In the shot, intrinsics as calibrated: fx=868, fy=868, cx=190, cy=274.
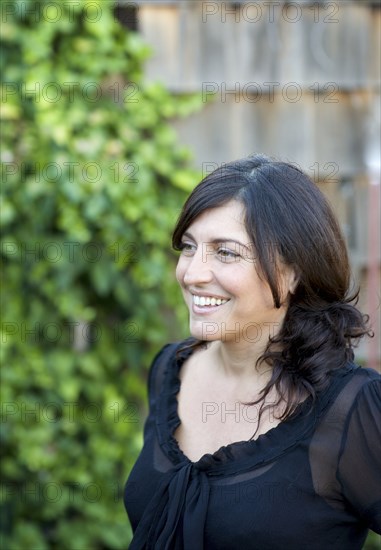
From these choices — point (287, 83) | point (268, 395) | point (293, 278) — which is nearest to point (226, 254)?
point (293, 278)

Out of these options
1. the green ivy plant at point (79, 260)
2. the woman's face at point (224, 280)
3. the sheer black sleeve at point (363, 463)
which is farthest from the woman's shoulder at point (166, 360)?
the green ivy plant at point (79, 260)

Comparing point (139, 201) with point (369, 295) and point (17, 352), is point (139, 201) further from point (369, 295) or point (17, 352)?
point (369, 295)

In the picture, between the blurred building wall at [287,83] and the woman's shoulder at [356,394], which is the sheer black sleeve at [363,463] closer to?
the woman's shoulder at [356,394]

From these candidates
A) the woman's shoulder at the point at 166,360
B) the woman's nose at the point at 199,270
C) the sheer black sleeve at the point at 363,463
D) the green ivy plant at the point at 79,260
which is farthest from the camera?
the green ivy plant at the point at 79,260

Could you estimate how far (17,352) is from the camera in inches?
121

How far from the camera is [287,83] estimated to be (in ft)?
10.1

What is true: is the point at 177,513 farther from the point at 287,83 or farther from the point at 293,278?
the point at 287,83

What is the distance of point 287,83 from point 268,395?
61.9 inches

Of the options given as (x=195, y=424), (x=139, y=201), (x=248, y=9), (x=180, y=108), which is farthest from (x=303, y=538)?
(x=248, y=9)

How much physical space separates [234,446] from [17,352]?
4.97 ft

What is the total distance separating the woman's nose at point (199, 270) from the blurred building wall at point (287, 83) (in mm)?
1356

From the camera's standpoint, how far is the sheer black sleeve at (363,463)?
164 centimetres

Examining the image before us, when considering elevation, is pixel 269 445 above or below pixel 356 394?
below

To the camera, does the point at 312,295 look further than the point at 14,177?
No
